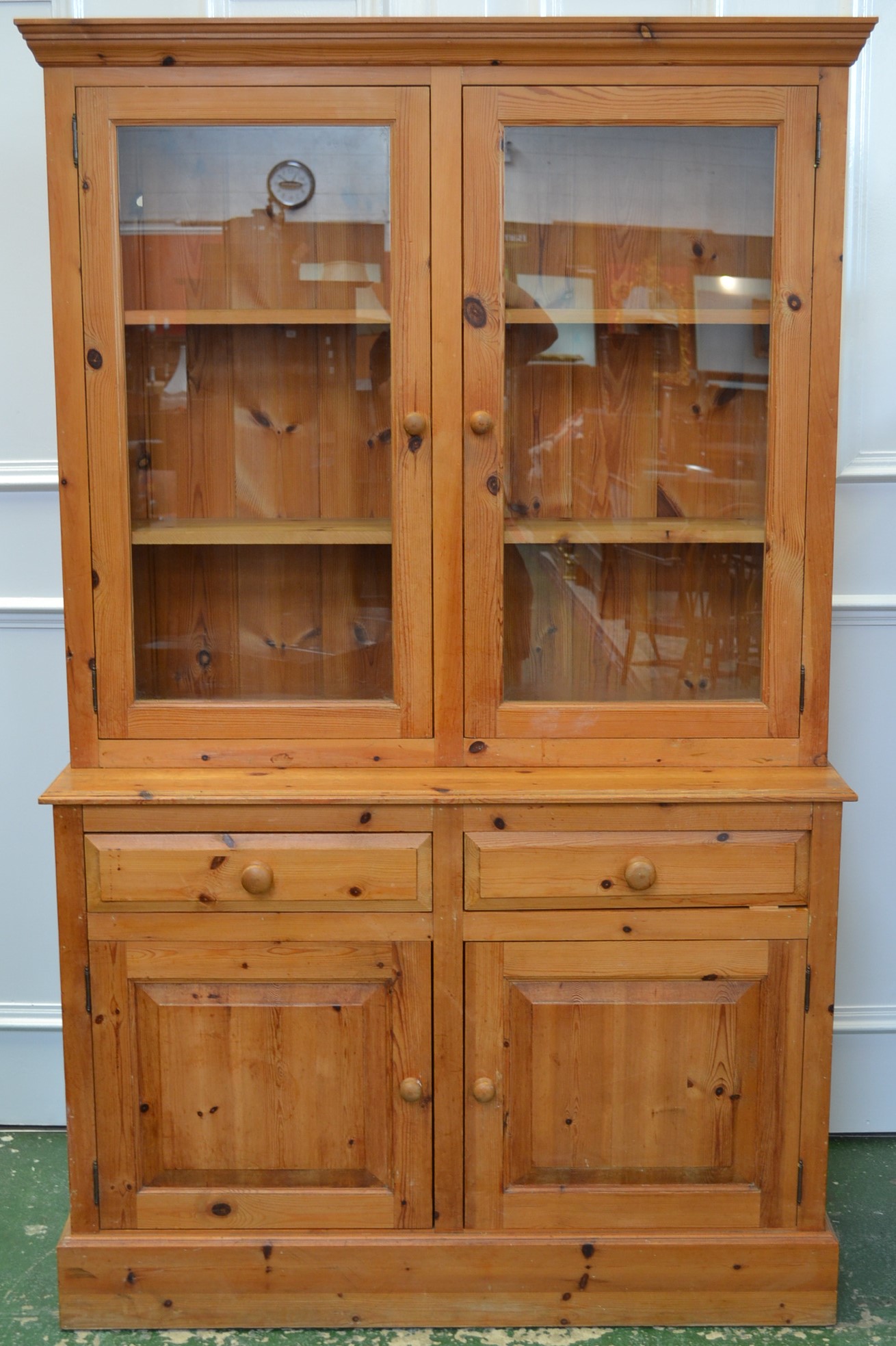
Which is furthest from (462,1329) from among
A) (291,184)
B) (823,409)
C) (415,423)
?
(291,184)

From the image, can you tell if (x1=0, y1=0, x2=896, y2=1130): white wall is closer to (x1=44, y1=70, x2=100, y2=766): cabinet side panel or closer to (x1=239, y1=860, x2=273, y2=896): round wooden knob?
(x1=44, y1=70, x2=100, y2=766): cabinet side panel

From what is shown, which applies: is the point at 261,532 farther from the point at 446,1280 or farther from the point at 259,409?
the point at 446,1280

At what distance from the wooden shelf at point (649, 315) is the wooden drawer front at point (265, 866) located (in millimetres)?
794

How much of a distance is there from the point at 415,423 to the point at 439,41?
1.72 ft

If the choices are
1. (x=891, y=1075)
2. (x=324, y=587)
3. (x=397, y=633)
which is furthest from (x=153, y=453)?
(x=891, y=1075)

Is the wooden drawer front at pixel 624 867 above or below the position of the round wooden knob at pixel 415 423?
below

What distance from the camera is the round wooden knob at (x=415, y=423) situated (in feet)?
5.92

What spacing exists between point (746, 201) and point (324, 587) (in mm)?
848

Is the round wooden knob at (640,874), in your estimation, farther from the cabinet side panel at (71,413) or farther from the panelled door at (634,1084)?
the cabinet side panel at (71,413)

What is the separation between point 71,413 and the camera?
1.82 metres

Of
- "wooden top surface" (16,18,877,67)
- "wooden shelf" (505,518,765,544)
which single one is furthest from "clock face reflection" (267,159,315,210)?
"wooden shelf" (505,518,765,544)

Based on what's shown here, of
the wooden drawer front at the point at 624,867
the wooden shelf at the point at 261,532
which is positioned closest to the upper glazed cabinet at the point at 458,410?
the wooden shelf at the point at 261,532

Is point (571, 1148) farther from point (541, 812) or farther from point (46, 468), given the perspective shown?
point (46, 468)

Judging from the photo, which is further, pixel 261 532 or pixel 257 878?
pixel 261 532
